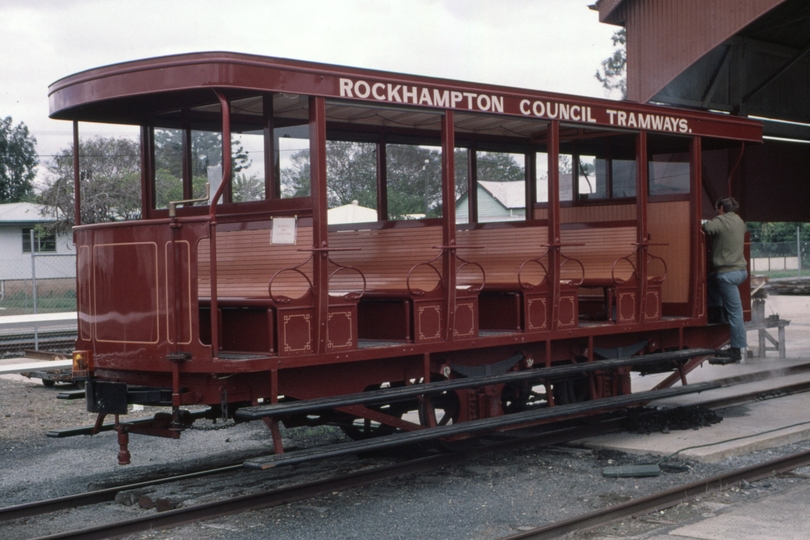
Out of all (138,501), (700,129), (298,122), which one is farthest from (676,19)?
(138,501)

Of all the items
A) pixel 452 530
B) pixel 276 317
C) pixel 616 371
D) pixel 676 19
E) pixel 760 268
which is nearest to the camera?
pixel 452 530

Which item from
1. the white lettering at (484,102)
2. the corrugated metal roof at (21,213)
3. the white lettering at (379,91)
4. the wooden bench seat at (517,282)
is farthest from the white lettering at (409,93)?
the corrugated metal roof at (21,213)

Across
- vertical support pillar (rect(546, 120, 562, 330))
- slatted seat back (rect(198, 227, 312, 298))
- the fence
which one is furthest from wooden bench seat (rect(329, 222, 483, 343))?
the fence

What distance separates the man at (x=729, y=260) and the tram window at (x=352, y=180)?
11.7 feet

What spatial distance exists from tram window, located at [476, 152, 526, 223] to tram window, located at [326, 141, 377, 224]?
147cm

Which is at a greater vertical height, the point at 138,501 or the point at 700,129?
the point at 700,129

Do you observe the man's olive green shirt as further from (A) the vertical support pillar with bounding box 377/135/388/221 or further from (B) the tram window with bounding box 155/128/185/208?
(B) the tram window with bounding box 155/128/185/208

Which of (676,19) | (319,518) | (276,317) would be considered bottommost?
(319,518)

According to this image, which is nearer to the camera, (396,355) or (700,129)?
(396,355)

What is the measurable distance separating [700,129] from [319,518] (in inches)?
224

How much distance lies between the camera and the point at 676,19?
13.4 meters

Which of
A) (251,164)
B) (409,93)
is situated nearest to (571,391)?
(409,93)

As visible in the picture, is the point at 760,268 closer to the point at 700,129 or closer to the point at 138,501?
the point at 700,129

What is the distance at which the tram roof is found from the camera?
5.94 meters
